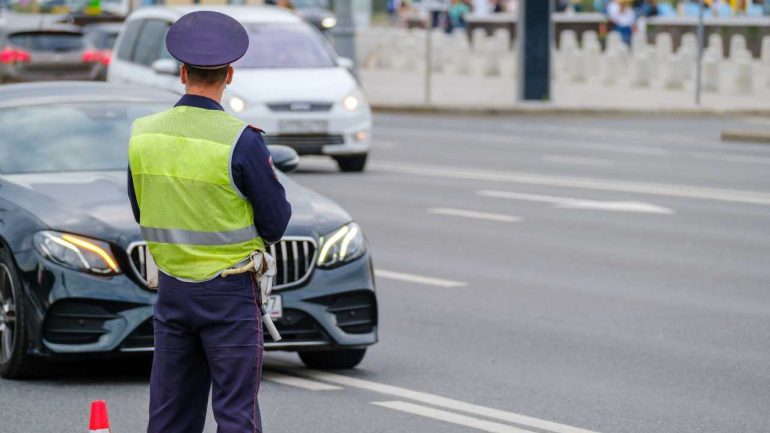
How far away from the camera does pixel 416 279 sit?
12.7 metres

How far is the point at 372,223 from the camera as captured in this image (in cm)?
1602

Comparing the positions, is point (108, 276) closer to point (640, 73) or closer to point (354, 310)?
point (354, 310)

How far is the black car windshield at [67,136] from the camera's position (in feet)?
32.1

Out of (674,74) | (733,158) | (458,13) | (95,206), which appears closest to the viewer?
(95,206)

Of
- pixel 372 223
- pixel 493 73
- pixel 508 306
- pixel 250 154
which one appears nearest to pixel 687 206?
pixel 372 223

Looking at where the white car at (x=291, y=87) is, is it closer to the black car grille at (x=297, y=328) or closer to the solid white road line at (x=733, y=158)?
the solid white road line at (x=733, y=158)

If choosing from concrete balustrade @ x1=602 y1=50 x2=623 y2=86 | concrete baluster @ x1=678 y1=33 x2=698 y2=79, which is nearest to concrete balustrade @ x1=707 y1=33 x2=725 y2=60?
concrete baluster @ x1=678 y1=33 x2=698 y2=79

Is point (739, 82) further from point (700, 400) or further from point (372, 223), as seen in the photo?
point (700, 400)

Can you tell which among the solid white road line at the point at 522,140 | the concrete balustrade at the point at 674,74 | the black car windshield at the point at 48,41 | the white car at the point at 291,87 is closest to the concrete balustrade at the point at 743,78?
the concrete balustrade at the point at 674,74

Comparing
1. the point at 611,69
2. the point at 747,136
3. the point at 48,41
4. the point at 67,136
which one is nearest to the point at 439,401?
the point at 67,136

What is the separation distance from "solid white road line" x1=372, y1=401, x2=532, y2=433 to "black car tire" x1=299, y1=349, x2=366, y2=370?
0.86 m

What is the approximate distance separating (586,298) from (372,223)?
434 centimetres

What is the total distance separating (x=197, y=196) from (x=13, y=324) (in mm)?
3606

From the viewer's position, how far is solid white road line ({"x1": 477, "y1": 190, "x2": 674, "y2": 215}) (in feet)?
57.2
